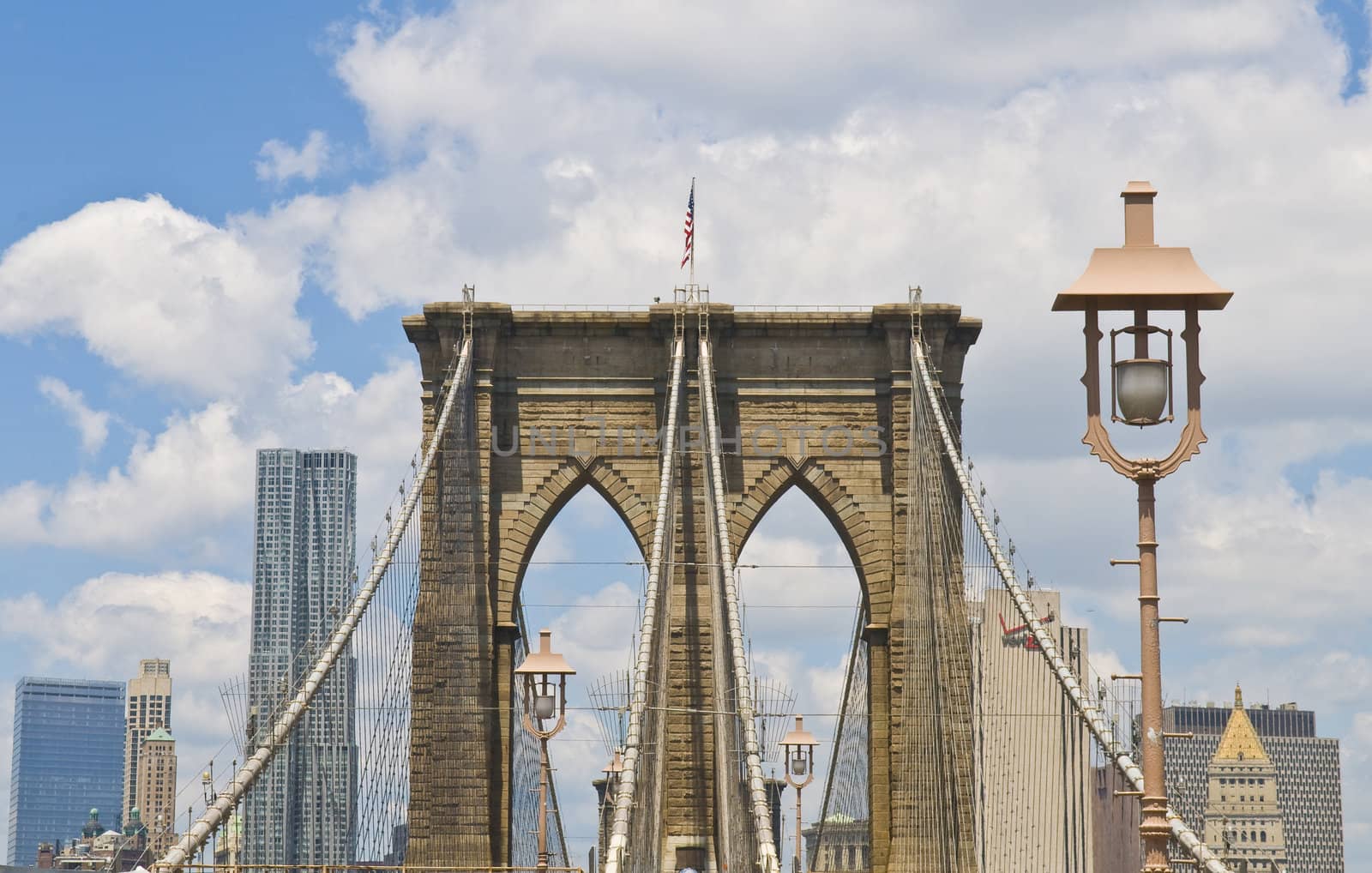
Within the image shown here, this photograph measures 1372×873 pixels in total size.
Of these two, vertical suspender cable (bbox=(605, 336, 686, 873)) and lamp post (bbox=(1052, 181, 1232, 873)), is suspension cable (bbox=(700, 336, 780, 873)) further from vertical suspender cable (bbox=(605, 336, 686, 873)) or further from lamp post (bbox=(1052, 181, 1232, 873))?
lamp post (bbox=(1052, 181, 1232, 873))

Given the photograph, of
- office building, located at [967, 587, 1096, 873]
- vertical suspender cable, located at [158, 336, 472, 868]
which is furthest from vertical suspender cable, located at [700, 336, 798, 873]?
office building, located at [967, 587, 1096, 873]

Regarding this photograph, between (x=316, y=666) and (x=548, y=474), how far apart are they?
12.3m

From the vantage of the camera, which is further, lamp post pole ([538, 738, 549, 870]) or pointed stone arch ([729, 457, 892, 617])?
pointed stone arch ([729, 457, 892, 617])

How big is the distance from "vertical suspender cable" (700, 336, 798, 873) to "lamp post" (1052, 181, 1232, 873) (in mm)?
8530

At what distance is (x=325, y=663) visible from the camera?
3272 centimetres

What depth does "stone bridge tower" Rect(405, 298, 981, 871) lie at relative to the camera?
42594mm

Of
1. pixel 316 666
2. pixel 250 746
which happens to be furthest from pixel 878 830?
pixel 250 746

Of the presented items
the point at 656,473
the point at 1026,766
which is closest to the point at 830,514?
the point at 656,473

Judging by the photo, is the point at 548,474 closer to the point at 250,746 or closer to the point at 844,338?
the point at 844,338

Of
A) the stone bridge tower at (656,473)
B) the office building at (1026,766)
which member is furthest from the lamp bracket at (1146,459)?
Result: the office building at (1026,766)

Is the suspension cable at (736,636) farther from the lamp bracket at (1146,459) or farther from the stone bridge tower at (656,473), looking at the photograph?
the lamp bracket at (1146,459)

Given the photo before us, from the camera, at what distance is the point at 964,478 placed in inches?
1646

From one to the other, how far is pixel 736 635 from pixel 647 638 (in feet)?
5.07

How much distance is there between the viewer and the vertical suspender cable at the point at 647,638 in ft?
79.5
